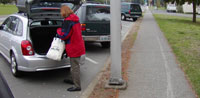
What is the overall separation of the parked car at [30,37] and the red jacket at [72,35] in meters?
0.83

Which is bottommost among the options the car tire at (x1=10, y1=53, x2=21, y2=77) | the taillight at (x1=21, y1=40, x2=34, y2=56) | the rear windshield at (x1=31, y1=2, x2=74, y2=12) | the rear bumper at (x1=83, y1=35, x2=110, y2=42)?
the car tire at (x1=10, y1=53, x2=21, y2=77)

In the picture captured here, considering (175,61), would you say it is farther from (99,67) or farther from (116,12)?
(116,12)

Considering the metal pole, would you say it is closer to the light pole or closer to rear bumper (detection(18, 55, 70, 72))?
the light pole

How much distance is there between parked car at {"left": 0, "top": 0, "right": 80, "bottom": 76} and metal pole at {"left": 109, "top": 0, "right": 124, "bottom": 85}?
49.4 inches

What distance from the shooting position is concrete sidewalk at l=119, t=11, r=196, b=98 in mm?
4996

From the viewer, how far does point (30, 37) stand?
19.3 ft

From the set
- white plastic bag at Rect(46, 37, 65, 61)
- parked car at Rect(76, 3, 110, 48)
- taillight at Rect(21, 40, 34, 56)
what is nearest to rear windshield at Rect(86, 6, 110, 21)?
parked car at Rect(76, 3, 110, 48)

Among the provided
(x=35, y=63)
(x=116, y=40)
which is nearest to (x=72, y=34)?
(x=116, y=40)

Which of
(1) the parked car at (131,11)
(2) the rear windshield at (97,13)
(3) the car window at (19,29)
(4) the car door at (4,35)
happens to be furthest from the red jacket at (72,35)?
(1) the parked car at (131,11)

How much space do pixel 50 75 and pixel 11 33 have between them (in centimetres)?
150

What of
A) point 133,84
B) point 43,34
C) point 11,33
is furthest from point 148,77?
point 11,33

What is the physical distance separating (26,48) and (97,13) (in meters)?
4.18

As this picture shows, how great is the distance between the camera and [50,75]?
6520 mm

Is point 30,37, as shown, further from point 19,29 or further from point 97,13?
point 97,13
